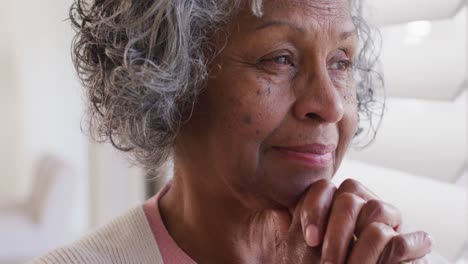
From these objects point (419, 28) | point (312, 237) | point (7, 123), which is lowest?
point (7, 123)

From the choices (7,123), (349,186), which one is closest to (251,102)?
(349,186)

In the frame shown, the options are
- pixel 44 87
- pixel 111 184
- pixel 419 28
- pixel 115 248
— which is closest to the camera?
pixel 115 248

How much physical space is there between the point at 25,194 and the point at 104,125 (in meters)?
1.97

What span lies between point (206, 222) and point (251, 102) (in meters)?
0.32

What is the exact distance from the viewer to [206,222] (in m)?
1.31

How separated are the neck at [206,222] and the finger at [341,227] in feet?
0.87

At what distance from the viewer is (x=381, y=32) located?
151 centimetres

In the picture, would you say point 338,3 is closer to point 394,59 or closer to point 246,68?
point 246,68

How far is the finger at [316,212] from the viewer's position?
3.42 feet

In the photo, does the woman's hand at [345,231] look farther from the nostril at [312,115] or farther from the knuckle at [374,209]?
the nostril at [312,115]

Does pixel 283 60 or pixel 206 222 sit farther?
pixel 206 222

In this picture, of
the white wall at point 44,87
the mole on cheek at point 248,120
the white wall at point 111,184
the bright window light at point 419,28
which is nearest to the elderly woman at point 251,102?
the mole on cheek at point 248,120

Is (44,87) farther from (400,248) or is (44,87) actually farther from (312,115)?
(400,248)

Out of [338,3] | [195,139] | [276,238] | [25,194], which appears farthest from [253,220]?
[25,194]
